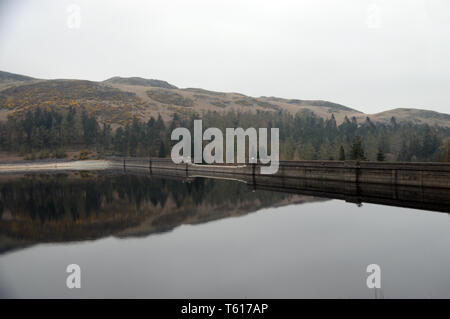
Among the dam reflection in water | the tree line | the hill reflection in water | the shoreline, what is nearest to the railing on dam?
the dam reflection in water

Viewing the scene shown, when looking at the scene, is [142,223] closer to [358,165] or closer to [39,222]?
[39,222]

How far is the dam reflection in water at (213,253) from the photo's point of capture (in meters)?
13.2

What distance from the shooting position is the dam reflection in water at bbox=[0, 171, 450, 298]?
43.3ft

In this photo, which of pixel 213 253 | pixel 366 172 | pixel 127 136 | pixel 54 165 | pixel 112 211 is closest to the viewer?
pixel 213 253

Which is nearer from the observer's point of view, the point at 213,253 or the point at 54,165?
the point at 213,253

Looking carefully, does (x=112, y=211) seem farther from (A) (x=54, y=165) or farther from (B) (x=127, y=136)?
(B) (x=127, y=136)

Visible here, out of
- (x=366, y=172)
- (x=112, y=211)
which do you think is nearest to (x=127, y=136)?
(x=112, y=211)

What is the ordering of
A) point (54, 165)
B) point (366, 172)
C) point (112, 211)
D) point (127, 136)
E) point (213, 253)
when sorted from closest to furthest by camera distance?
1. point (213, 253)
2. point (112, 211)
3. point (366, 172)
4. point (54, 165)
5. point (127, 136)

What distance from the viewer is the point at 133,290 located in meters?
13.1

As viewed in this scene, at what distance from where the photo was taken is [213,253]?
18031 mm

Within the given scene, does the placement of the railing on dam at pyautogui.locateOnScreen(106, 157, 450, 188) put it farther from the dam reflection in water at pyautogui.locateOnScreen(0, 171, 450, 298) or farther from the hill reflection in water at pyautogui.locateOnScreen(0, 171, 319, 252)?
the hill reflection in water at pyautogui.locateOnScreen(0, 171, 319, 252)

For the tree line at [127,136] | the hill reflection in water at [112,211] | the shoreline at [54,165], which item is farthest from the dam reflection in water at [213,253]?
the shoreline at [54,165]

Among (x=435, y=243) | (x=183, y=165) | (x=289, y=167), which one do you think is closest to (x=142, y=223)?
(x=435, y=243)

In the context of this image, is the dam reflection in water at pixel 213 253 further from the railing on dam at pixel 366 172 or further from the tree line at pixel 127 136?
the tree line at pixel 127 136
